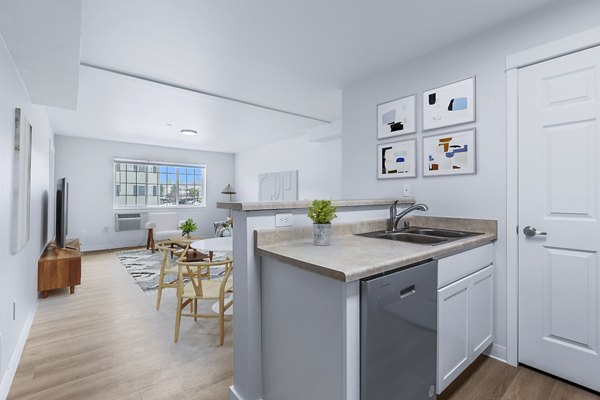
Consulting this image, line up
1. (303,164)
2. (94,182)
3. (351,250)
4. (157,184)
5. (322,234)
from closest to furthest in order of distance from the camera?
(351,250) < (322,234) < (303,164) < (94,182) < (157,184)

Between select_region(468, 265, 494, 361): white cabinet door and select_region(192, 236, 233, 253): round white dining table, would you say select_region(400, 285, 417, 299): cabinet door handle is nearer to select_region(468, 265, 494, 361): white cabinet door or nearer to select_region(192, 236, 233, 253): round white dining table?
select_region(468, 265, 494, 361): white cabinet door

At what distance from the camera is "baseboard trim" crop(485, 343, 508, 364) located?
204 cm

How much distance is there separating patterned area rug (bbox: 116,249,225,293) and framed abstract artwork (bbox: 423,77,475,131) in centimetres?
335

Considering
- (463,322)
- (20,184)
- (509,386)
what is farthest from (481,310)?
(20,184)

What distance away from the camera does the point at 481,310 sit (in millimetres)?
1911

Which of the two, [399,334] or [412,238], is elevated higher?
[412,238]

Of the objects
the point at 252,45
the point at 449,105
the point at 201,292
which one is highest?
the point at 252,45

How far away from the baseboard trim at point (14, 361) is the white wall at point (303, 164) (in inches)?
164

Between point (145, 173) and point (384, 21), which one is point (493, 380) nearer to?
point (384, 21)

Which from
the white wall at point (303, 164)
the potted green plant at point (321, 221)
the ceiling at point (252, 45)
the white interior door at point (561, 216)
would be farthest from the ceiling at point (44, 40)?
the white wall at point (303, 164)

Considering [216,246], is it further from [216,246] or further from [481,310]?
[481,310]

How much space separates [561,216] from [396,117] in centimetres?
142

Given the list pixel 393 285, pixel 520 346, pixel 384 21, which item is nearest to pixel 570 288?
pixel 520 346

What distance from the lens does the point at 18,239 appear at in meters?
2.16
